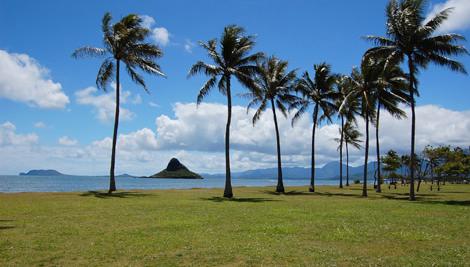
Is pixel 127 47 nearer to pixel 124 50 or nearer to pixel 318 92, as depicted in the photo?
pixel 124 50

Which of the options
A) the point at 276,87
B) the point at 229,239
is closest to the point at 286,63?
the point at 276,87

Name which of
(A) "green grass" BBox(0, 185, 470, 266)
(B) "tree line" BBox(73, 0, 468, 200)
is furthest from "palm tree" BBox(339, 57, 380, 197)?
(A) "green grass" BBox(0, 185, 470, 266)

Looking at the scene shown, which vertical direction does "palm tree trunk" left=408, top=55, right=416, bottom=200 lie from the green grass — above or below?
above

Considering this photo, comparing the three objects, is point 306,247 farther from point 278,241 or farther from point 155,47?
point 155,47

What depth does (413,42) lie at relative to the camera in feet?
113

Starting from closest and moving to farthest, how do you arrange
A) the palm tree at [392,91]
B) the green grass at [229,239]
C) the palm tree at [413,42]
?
the green grass at [229,239]
the palm tree at [413,42]
the palm tree at [392,91]

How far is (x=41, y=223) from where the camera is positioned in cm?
1633

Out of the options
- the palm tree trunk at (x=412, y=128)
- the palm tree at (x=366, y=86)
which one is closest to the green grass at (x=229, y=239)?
the palm tree trunk at (x=412, y=128)

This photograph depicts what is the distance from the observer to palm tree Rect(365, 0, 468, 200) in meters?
33.3

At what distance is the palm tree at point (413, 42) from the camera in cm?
3334

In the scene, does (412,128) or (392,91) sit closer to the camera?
(412,128)

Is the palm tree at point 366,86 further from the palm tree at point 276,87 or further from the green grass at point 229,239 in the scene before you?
the green grass at point 229,239

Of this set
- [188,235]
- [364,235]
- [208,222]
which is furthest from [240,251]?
[208,222]

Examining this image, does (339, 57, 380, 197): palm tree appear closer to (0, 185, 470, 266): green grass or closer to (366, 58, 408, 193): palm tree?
(366, 58, 408, 193): palm tree
